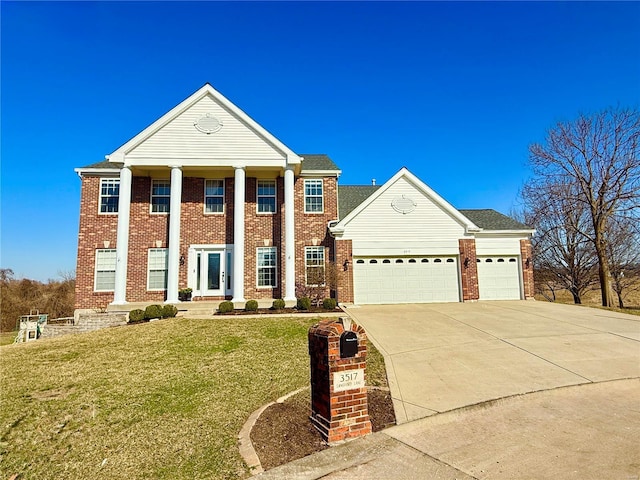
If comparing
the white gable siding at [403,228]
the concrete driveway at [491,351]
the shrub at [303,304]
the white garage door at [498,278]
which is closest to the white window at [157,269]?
the shrub at [303,304]

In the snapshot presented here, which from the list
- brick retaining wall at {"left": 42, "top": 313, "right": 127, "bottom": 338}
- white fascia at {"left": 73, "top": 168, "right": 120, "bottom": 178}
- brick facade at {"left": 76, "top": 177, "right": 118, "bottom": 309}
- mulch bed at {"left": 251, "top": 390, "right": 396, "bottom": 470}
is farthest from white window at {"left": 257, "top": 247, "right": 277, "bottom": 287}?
mulch bed at {"left": 251, "top": 390, "right": 396, "bottom": 470}

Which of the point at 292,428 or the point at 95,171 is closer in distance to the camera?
the point at 292,428

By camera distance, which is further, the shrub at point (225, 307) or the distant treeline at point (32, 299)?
the distant treeline at point (32, 299)

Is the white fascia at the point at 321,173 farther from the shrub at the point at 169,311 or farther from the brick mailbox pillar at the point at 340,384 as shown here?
the brick mailbox pillar at the point at 340,384

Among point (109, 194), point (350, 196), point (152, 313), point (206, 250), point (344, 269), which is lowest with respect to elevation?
point (152, 313)

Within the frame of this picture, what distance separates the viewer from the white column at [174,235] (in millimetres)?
15609

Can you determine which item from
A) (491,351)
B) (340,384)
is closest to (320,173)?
(491,351)

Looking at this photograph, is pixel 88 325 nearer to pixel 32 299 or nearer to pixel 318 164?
pixel 318 164

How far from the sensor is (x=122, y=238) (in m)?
15.8

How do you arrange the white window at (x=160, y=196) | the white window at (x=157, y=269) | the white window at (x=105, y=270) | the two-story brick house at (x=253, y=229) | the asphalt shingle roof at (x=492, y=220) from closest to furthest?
the two-story brick house at (x=253, y=229) → the white window at (x=105, y=270) → the white window at (x=157, y=269) → the white window at (x=160, y=196) → the asphalt shingle roof at (x=492, y=220)

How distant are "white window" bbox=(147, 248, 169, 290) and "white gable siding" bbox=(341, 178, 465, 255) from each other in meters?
8.25

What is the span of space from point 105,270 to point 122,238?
91.7 inches

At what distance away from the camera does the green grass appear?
4.43m

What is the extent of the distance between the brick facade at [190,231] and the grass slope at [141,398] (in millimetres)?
6119
